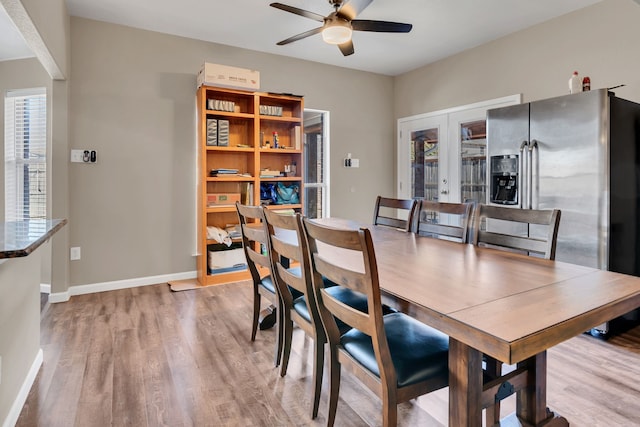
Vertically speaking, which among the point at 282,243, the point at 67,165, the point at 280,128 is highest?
the point at 280,128

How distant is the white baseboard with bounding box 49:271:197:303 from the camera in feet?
11.5

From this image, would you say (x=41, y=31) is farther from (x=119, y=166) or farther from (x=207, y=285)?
(x=207, y=285)

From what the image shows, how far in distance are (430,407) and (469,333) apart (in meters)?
1.12

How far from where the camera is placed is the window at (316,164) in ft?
17.0

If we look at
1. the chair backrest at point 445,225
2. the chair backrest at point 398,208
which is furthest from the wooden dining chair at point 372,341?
the chair backrest at point 398,208

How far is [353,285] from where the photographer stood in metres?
1.33

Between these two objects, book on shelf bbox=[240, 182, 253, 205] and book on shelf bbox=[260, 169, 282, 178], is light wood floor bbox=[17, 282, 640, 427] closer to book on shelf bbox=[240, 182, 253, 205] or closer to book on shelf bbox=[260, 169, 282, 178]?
book on shelf bbox=[240, 182, 253, 205]

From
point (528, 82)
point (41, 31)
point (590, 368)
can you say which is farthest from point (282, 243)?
point (528, 82)

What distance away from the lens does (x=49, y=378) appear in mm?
2141

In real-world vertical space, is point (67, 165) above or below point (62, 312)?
above

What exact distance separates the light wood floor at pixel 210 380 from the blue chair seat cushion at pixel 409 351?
507 mm

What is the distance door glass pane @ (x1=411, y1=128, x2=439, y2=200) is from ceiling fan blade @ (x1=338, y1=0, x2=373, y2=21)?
258 centimetres

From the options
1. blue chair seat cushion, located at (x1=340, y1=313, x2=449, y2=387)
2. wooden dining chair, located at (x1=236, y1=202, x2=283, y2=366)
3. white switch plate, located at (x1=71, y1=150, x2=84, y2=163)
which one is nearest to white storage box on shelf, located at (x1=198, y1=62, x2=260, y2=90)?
white switch plate, located at (x1=71, y1=150, x2=84, y2=163)

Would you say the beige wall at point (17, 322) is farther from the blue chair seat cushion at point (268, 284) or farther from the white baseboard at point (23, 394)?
the blue chair seat cushion at point (268, 284)
